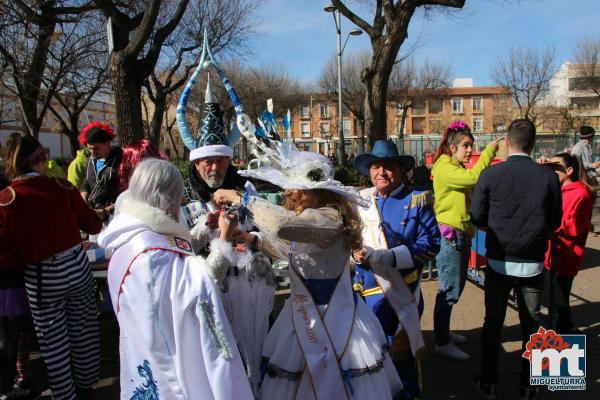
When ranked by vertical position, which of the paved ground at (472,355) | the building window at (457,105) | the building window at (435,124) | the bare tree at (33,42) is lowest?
the paved ground at (472,355)

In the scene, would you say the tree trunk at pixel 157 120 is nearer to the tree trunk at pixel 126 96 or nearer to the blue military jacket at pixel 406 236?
the tree trunk at pixel 126 96

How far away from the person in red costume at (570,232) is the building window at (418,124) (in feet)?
208

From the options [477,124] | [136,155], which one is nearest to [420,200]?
[136,155]

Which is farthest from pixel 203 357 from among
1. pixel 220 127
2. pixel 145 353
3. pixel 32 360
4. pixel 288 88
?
pixel 288 88

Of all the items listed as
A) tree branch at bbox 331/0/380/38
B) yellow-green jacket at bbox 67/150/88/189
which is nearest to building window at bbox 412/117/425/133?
tree branch at bbox 331/0/380/38

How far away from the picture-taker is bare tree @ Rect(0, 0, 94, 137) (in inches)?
341

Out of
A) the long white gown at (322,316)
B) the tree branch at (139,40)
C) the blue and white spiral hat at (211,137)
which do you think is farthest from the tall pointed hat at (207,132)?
the tree branch at (139,40)

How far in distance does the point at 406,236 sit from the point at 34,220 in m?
2.40

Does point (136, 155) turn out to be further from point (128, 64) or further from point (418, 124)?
point (418, 124)

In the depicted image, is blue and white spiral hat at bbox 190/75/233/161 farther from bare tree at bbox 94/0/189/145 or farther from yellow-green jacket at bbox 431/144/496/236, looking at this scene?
bare tree at bbox 94/0/189/145

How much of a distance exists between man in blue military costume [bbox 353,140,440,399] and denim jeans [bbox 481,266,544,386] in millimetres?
623

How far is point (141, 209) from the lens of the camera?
1874 millimetres

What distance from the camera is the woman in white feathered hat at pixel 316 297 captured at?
7.13 feet

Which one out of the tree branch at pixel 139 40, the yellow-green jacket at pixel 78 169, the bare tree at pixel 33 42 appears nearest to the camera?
the yellow-green jacket at pixel 78 169
